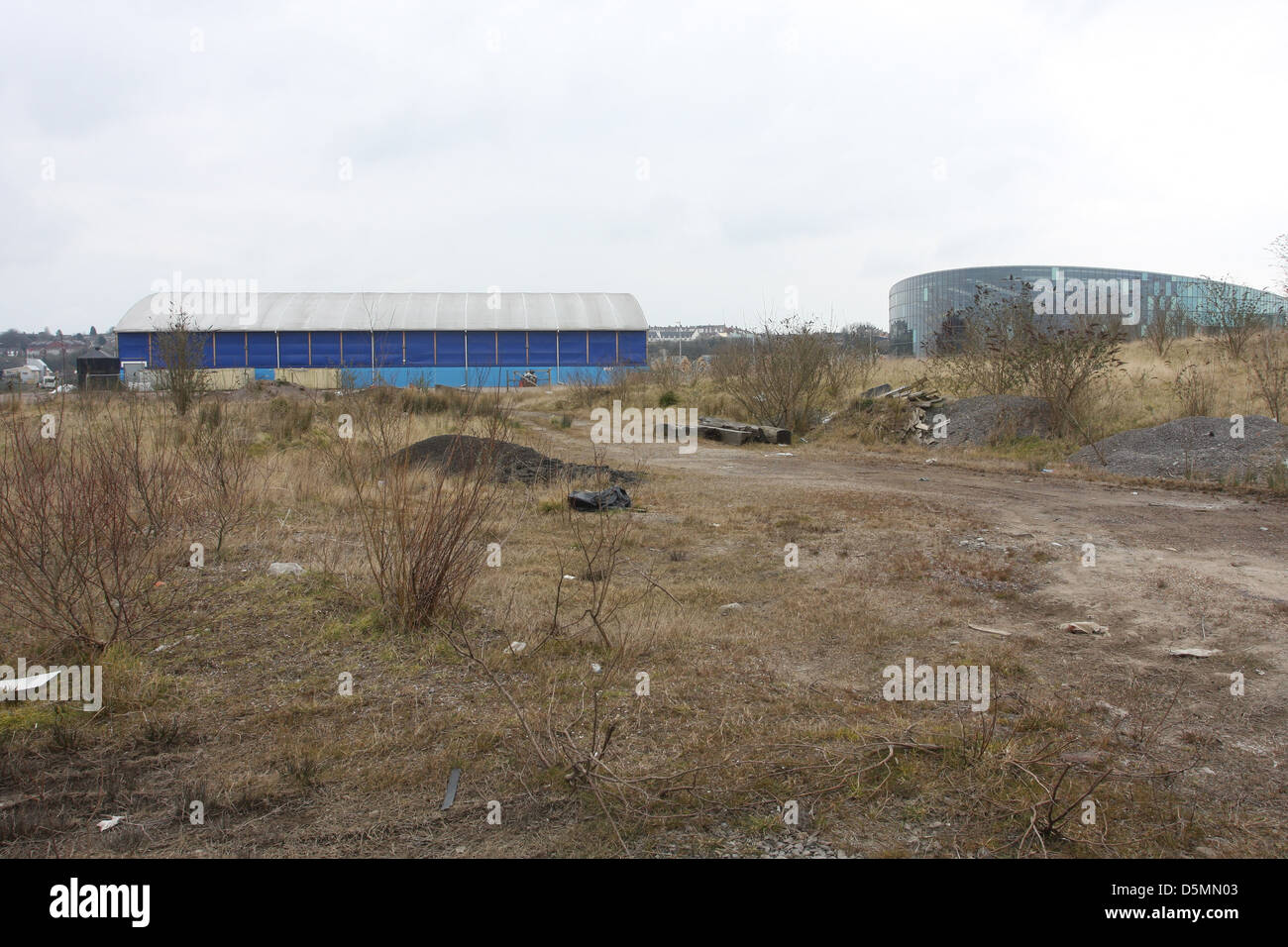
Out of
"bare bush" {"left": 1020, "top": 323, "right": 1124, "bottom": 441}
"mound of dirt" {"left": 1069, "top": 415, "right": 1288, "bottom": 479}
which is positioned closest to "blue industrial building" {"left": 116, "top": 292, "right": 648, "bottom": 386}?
"bare bush" {"left": 1020, "top": 323, "right": 1124, "bottom": 441}

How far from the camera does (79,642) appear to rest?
14.9 feet

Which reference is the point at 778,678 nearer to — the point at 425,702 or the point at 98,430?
the point at 425,702

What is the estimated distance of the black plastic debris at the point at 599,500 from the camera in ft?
30.9

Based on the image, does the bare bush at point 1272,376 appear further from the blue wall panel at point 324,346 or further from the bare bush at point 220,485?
the blue wall panel at point 324,346

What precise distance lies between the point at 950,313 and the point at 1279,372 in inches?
398

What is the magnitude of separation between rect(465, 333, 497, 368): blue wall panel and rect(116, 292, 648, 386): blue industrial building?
0.15ft

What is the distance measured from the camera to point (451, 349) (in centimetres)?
3925

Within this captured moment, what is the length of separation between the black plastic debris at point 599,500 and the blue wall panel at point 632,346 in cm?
3089

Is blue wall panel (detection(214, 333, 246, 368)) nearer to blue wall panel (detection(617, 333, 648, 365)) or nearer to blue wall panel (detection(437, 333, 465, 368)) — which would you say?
blue wall panel (detection(437, 333, 465, 368))

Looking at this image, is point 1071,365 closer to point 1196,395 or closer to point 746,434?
point 1196,395

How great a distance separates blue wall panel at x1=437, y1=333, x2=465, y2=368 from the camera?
128 ft

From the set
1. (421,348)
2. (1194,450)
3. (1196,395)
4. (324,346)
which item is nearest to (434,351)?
(421,348)

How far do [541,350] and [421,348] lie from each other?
554cm
